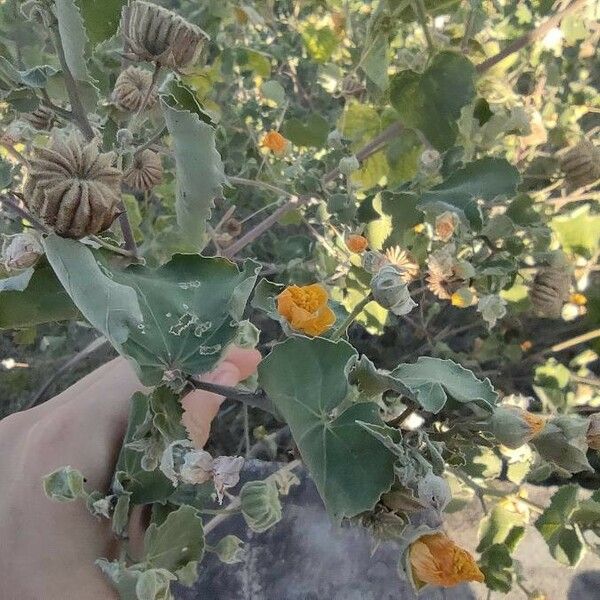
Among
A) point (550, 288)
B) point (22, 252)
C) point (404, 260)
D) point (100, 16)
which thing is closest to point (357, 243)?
point (404, 260)

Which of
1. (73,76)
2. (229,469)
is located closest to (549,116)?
(73,76)

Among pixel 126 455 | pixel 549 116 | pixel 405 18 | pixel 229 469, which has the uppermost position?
pixel 405 18

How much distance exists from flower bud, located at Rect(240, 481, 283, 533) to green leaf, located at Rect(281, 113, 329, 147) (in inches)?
35.1

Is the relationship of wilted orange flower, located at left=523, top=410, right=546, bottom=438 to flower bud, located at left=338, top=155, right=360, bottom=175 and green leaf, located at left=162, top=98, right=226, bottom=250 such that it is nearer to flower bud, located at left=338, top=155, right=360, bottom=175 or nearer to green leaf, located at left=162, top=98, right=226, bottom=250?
green leaf, located at left=162, top=98, right=226, bottom=250

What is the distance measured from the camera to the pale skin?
2.68 ft

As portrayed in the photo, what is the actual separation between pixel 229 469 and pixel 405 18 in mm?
815

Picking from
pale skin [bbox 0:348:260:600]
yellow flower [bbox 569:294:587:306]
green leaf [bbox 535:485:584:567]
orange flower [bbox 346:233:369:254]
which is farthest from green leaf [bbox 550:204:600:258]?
pale skin [bbox 0:348:260:600]

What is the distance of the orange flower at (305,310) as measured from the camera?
610mm

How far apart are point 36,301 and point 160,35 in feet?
0.94

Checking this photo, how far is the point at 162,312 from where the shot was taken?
615 mm

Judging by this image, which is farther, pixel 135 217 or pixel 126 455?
pixel 135 217

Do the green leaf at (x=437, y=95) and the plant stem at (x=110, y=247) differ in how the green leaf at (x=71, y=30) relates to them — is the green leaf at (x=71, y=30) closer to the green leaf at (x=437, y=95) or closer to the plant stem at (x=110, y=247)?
the plant stem at (x=110, y=247)

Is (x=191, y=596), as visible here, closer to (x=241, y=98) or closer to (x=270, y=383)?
(x=270, y=383)

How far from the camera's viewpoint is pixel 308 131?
55.9 inches
